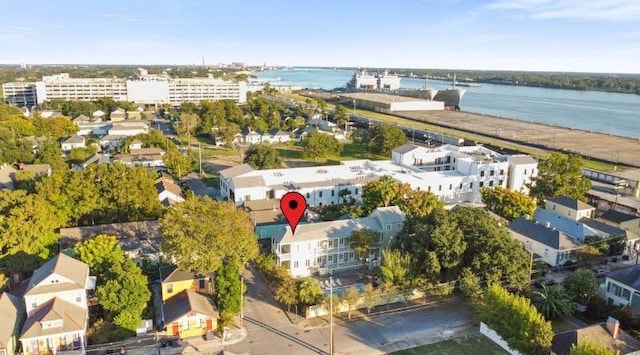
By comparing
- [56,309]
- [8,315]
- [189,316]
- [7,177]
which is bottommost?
[189,316]

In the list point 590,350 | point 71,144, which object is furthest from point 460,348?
point 71,144

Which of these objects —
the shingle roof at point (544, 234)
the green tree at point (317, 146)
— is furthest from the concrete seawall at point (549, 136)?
the shingle roof at point (544, 234)

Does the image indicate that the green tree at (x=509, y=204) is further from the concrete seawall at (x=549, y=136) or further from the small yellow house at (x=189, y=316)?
the concrete seawall at (x=549, y=136)

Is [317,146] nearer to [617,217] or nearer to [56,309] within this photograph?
[617,217]

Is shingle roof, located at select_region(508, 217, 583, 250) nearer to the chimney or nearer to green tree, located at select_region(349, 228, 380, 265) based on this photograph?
the chimney

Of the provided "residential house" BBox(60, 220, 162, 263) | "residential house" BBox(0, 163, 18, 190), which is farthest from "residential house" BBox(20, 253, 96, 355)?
"residential house" BBox(0, 163, 18, 190)

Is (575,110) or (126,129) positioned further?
(575,110)
